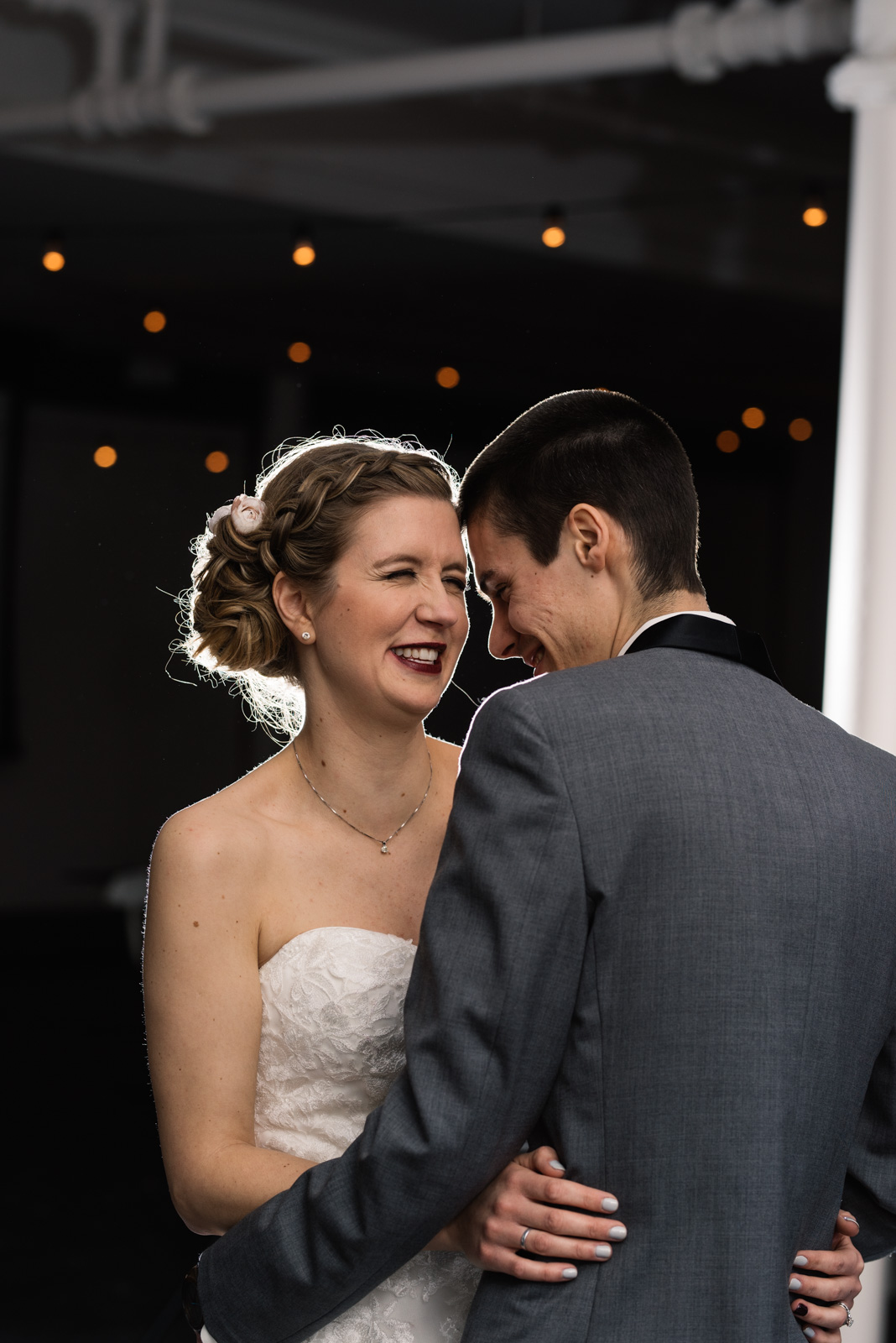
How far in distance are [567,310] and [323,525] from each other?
2164 mm

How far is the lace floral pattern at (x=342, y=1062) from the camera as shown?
1.80 metres

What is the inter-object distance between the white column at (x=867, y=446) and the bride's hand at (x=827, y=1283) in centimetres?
189

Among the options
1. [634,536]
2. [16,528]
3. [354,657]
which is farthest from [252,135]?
[634,536]

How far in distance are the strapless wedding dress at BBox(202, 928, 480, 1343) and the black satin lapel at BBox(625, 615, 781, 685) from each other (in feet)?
2.37

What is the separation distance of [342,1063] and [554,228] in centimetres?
285

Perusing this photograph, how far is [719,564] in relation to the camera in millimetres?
3863

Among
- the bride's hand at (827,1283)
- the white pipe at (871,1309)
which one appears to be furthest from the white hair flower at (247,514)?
the white pipe at (871,1309)

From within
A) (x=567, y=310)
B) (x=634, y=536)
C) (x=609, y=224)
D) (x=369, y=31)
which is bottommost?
(x=634, y=536)

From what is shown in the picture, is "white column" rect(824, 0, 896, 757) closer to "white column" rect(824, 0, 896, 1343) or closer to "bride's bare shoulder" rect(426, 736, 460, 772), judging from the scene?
"white column" rect(824, 0, 896, 1343)

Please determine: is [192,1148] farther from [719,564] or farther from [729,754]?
[719,564]

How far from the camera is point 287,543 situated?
2.04 m

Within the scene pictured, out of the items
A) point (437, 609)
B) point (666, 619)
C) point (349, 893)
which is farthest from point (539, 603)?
point (349, 893)

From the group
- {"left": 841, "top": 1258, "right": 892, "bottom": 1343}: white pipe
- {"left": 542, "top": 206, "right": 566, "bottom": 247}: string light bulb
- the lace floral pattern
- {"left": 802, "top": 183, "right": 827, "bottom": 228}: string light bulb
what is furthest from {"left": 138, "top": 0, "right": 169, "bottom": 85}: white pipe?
{"left": 841, "top": 1258, "right": 892, "bottom": 1343}: white pipe

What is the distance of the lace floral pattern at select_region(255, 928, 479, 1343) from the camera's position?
70.9 inches
